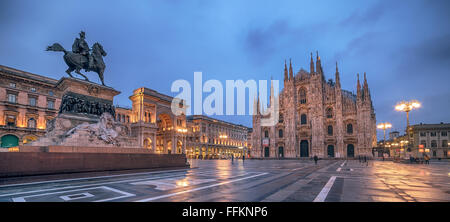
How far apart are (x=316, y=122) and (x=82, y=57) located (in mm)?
49022

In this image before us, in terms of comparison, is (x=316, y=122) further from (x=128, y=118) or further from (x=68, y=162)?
(x=68, y=162)

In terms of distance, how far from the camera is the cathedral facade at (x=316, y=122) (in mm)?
49625

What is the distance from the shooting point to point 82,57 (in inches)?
600

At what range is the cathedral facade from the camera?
49.6 m

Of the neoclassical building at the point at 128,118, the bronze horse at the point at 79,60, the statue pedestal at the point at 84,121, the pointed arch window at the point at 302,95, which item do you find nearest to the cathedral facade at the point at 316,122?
the pointed arch window at the point at 302,95

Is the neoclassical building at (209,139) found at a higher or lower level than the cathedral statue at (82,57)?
lower

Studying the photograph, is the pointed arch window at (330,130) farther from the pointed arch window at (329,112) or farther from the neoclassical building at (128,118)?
the neoclassical building at (128,118)

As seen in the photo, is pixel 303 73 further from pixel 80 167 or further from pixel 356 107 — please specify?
pixel 80 167

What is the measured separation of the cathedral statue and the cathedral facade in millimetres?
45992

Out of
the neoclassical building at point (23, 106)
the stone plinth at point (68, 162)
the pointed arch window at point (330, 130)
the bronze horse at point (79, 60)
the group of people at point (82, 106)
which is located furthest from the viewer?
the pointed arch window at point (330, 130)

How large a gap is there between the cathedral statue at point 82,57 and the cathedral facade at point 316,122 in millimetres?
45992
